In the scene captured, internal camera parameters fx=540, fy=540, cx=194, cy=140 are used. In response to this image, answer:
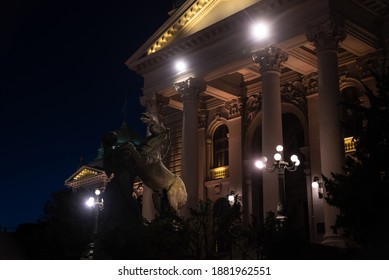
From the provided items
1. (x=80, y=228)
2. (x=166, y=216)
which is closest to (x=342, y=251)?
(x=166, y=216)

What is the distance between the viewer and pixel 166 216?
531 inches

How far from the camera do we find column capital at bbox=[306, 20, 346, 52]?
21.9 metres

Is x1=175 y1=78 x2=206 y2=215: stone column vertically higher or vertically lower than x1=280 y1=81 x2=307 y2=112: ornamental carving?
lower

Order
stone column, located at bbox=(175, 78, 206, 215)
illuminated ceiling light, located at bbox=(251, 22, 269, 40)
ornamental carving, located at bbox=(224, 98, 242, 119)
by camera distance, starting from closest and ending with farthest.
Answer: illuminated ceiling light, located at bbox=(251, 22, 269, 40) < stone column, located at bbox=(175, 78, 206, 215) < ornamental carving, located at bbox=(224, 98, 242, 119)

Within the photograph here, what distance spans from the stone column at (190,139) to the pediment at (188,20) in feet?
9.45

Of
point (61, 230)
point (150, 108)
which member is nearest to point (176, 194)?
point (150, 108)

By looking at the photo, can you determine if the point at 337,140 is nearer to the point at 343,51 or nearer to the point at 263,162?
the point at 263,162

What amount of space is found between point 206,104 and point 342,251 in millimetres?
20247

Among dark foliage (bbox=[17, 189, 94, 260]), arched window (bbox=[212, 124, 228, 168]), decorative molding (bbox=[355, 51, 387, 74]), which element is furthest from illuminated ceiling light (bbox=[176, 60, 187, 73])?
dark foliage (bbox=[17, 189, 94, 260])

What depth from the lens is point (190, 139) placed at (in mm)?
27500

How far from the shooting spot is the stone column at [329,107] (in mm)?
20219

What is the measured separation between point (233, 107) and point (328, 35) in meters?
11.3

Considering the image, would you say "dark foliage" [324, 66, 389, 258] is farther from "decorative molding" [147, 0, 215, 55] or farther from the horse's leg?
"decorative molding" [147, 0, 215, 55]

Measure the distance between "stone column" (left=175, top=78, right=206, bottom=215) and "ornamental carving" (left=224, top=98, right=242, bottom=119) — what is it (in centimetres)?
440
